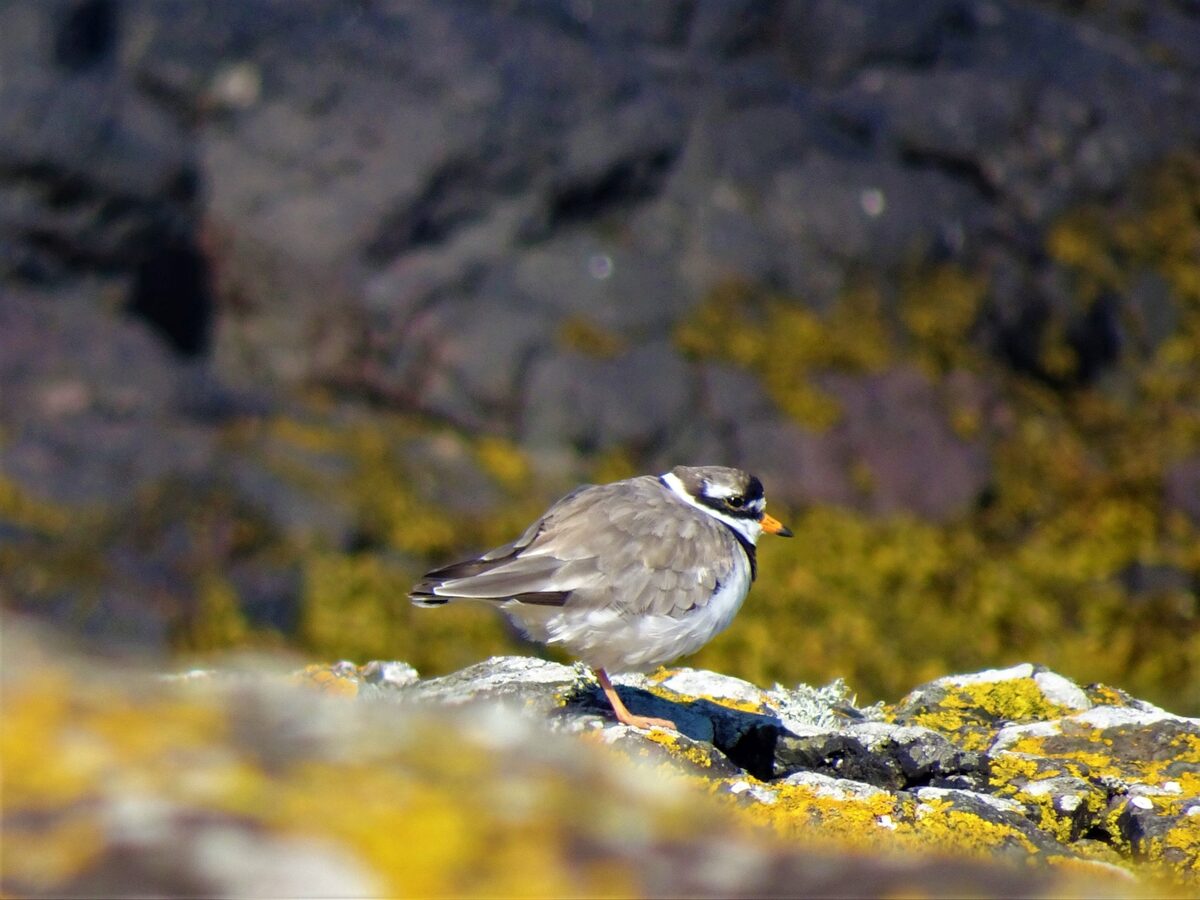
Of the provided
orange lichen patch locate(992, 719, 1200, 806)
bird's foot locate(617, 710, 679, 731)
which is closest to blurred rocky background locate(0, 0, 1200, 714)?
orange lichen patch locate(992, 719, 1200, 806)

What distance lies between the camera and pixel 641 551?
7.80 meters

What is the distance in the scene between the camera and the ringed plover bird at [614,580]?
7.45 metres

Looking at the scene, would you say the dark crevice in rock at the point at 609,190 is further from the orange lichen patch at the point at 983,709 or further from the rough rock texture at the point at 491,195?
the orange lichen patch at the point at 983,709

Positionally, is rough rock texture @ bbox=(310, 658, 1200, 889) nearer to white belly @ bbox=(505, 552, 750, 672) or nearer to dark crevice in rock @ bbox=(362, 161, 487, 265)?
white belly @ bbox=(505, 552, 750, 672)

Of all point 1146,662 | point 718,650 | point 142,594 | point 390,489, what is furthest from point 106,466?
point 1146,662

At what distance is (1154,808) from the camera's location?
20.2 feet

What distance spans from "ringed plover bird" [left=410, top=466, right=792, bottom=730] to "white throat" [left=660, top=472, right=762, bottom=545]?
0.42 m

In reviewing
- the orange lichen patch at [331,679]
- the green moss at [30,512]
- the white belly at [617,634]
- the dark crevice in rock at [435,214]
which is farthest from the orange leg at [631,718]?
the dark crevice in rock at [435,214]

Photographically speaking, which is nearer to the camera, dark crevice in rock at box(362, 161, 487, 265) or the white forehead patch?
the white forehead patch

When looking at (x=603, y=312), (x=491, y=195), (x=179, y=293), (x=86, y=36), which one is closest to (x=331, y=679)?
(x=603, y=312)

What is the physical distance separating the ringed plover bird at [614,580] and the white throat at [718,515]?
424mm

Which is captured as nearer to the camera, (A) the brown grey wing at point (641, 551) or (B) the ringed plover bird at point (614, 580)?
(B) the ringed plover bird at point (614, 580)

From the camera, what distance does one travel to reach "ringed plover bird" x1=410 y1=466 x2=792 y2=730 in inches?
293

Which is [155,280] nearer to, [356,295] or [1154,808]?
[356,295]
